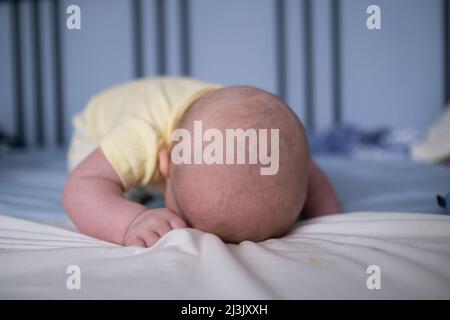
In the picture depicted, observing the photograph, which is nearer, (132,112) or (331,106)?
(132,112)

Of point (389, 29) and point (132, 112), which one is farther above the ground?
point (389, 29)

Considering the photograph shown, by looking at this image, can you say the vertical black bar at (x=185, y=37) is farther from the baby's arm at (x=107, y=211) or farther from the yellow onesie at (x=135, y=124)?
the baby's arm at (x=107, y=211)

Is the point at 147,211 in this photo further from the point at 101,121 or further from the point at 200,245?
the point at 101,121

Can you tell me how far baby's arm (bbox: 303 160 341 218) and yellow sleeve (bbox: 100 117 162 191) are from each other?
282mm

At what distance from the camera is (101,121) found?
3.33 feet

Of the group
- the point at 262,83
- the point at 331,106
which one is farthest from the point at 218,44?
the point at 331,106

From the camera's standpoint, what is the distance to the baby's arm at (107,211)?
0.57 m

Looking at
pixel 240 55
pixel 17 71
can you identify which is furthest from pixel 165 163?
pixel 17 71

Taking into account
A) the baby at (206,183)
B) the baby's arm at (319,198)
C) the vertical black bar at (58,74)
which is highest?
the vertical black bar at (58,74)

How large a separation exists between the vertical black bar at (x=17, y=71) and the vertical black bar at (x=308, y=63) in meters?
1.28

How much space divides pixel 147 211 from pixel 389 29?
1537 mm

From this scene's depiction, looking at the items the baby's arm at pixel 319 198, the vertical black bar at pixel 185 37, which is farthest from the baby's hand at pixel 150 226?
the vertical black bar at pixel 185 37

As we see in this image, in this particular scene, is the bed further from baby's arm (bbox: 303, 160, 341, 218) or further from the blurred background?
the blurred background

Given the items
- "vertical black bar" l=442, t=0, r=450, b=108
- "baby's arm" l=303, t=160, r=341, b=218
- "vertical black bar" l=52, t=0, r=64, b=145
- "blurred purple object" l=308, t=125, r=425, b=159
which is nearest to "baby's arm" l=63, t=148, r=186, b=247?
"baby's arm" l=303, t=160, r=341, b=218
